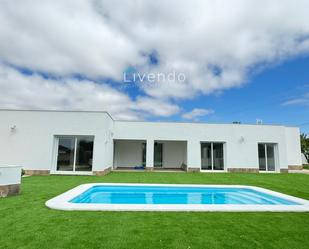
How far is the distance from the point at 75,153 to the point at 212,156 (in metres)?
12.1

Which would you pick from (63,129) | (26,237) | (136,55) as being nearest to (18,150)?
(63,129)

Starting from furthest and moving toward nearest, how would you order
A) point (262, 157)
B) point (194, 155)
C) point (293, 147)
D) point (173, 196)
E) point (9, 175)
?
point (293, 147) → point (262, 157) → point (194, 155) → point (173, 196) → point (9, 175)

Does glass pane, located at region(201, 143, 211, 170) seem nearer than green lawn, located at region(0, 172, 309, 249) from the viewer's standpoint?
No

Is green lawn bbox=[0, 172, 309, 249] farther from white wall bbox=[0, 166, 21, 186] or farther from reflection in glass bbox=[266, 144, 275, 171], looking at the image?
reflection in glass bbox=[266, 144, 275, 171]

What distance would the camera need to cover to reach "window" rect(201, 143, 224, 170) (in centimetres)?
1900

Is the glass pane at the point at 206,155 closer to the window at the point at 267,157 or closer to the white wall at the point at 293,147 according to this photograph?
the window at the point at 267,157

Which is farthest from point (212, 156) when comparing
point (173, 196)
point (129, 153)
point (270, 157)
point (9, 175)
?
point (9, 175)

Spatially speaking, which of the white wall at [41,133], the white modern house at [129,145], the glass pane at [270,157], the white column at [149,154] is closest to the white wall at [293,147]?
the white modern house at [129,145]

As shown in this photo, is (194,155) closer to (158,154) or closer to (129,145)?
(158,154)

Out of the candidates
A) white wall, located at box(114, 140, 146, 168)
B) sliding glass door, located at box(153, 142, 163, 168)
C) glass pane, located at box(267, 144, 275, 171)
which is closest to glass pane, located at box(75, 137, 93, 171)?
white wall, located at box(114, 140, 146, 168)

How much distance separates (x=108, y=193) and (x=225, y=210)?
5.45m

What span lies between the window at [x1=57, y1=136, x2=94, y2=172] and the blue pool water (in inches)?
208

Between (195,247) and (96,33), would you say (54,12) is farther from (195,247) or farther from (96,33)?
(195,247)

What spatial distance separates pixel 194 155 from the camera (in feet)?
61.7
